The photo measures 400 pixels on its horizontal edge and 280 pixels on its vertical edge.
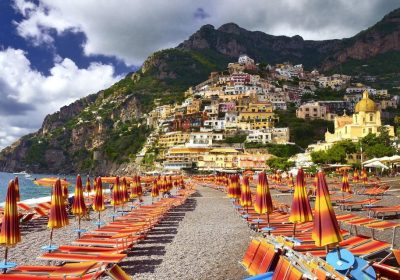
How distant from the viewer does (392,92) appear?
160625 millimetres

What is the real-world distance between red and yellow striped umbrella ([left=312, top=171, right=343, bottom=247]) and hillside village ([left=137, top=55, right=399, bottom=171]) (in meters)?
63.8

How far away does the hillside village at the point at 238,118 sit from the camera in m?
98.6

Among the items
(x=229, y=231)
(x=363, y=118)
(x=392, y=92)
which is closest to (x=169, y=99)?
(x=392, y=92)

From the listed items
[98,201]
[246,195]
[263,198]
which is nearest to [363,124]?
[246,195]

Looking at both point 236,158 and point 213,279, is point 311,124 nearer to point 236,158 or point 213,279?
point 236,158

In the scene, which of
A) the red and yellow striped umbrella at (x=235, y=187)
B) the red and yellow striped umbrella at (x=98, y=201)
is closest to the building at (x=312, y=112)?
the red and yellow striped umbrella at (x=235, y=187)

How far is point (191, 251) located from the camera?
11281 millimetres

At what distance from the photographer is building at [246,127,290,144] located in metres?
103

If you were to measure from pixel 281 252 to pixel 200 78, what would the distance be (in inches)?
7538

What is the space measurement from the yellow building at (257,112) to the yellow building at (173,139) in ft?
57.7

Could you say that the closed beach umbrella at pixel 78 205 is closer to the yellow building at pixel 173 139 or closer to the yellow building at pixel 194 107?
the yellow building at pixel 173 139

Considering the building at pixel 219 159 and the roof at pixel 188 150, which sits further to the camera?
the roof at pixel 188 150

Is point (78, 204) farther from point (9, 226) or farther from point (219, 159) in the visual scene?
point (219, 159)

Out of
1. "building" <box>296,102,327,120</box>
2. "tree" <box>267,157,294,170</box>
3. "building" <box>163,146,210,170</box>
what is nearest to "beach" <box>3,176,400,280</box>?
"tree" <box>267,157,294,170</box>
